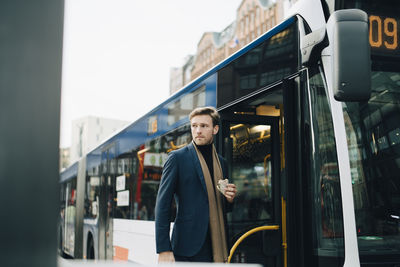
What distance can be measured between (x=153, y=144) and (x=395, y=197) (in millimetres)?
3726

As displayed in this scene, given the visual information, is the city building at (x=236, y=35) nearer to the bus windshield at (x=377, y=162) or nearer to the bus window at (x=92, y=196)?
the bus window at (x=92, y=196)

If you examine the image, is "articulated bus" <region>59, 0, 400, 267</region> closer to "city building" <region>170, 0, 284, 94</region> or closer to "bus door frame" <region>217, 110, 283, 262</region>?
"bus door frame" <region>217, 110, 283, 262</region>

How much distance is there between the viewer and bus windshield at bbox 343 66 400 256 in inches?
112

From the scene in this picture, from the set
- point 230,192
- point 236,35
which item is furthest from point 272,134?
point 236,35

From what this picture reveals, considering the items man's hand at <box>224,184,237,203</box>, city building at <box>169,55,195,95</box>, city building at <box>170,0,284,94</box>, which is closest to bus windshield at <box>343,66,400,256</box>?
man's hand at <box>224,184,237,203</box>

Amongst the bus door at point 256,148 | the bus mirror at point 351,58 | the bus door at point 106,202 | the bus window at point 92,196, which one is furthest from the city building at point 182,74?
the bus mirror at point 351,58

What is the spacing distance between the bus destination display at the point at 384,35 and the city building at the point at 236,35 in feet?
139

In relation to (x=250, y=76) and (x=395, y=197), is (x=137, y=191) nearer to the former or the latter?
(x=250, y=76)

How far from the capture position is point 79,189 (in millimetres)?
11109

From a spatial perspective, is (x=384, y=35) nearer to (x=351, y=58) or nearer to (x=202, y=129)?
(x=351, y=58)

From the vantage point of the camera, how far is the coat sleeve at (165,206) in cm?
299

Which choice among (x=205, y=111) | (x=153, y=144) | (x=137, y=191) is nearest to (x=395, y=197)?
(x=205, y=111)

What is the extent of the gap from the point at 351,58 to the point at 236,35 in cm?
5910

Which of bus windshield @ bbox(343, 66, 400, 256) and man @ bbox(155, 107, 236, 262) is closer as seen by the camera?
bus windshield @ bbox(343, 66, 400, 256)
